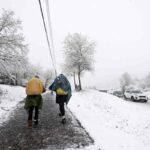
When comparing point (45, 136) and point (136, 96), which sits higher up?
point (136, 96)

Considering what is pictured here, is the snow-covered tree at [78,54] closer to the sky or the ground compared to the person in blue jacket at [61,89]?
closer to the sky

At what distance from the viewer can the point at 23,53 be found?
76.1 feet

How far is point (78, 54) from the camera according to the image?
4488 centimetres

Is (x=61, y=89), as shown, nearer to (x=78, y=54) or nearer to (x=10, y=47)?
(x=10, y=47)

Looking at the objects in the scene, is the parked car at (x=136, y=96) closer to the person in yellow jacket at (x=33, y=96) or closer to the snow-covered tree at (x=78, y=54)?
the snow-covered tree at (x=78, y=54)

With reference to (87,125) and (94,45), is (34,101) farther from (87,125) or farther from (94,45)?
(94,45)

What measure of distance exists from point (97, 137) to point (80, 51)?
39.2m

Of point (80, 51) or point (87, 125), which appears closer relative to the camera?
point (87, 125)

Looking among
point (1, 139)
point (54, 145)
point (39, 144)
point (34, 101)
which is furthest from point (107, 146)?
point (34, 101)

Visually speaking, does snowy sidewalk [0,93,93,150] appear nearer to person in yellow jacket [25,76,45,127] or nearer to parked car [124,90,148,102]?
person in yellow jacket [25,76,45,127]

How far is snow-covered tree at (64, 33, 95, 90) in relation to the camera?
44.2 m

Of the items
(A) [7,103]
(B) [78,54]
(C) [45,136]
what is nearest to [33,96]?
(C) [45,136]

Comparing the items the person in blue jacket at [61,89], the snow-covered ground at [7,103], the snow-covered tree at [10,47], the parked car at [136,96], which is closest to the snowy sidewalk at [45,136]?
the person in blue jacket at [61,89]

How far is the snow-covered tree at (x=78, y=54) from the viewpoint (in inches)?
1738
